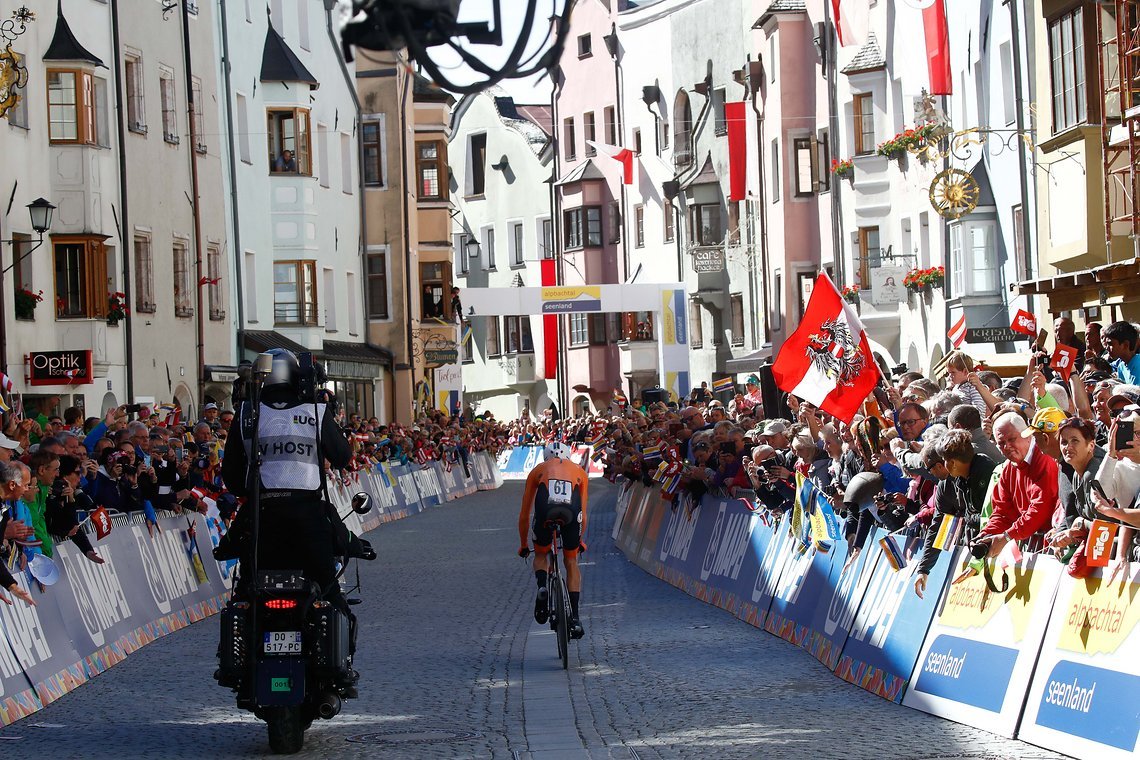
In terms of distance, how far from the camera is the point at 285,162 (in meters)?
48.0

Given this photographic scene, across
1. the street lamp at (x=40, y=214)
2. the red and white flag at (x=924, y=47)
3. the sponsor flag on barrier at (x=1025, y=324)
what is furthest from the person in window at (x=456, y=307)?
the sponsor flag on barrier at (x=1025, y=324)

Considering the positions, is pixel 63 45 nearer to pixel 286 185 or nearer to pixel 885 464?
pixel 286 185

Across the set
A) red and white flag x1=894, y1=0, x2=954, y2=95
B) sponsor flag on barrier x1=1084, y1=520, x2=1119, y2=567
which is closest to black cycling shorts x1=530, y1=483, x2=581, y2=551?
sponsor flag on barrier x1=1084, y1=520, x2=1119, y2=567

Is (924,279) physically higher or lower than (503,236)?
lower

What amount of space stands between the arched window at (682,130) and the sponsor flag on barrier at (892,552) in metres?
58.4

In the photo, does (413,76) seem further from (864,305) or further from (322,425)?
(864,305)

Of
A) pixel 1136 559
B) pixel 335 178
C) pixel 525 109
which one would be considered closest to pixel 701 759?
pixel 1136 559

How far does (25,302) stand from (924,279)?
60.5 ft

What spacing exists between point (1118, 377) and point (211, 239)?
1117 inches

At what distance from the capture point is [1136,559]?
10016mm

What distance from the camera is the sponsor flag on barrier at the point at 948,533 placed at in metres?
12.4

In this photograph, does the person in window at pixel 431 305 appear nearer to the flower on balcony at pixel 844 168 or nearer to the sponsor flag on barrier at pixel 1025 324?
the flower on balcony at pixel 844 168

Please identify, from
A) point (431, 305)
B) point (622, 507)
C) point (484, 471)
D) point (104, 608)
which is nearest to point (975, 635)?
point (104, 608)

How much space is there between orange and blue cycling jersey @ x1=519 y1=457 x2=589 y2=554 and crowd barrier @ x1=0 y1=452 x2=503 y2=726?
9.71ft
